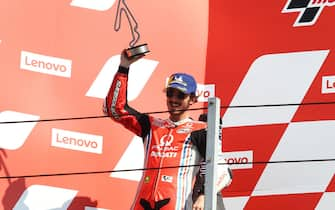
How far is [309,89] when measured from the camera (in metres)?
2.64

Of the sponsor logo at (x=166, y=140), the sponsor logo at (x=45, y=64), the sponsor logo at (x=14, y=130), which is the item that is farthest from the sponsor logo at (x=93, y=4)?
the sponsor logo at (x=166, y=140)

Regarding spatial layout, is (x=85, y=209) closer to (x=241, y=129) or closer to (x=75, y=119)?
(x=75, y=119)

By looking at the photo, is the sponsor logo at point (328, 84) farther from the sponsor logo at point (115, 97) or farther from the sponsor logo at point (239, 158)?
the sponsor logo at point (115, 97)

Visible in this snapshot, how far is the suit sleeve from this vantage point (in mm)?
2107

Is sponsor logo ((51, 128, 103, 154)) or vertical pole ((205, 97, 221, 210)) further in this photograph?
sponsor logo ((51, 128, 103, 154))

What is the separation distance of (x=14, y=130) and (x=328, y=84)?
1.24 meters

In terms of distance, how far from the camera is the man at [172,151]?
1.98 meters

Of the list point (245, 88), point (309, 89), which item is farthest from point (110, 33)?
point (309, 89)

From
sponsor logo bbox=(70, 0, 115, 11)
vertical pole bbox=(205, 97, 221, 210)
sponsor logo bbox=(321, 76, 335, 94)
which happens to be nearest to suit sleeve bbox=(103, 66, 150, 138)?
vertical pole bbox=(205, 97, 221, 210)

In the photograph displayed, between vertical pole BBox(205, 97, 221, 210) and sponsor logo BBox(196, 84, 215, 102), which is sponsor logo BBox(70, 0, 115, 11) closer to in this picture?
sponsor logo BBox(196, 84, 215, 102)

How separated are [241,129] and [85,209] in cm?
69

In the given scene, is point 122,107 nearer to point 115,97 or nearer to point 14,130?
point 115,97

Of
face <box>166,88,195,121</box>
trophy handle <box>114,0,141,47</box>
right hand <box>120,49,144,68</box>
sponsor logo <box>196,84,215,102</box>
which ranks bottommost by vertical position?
face <box>166,88,195,121</box>

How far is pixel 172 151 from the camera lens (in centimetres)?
203
